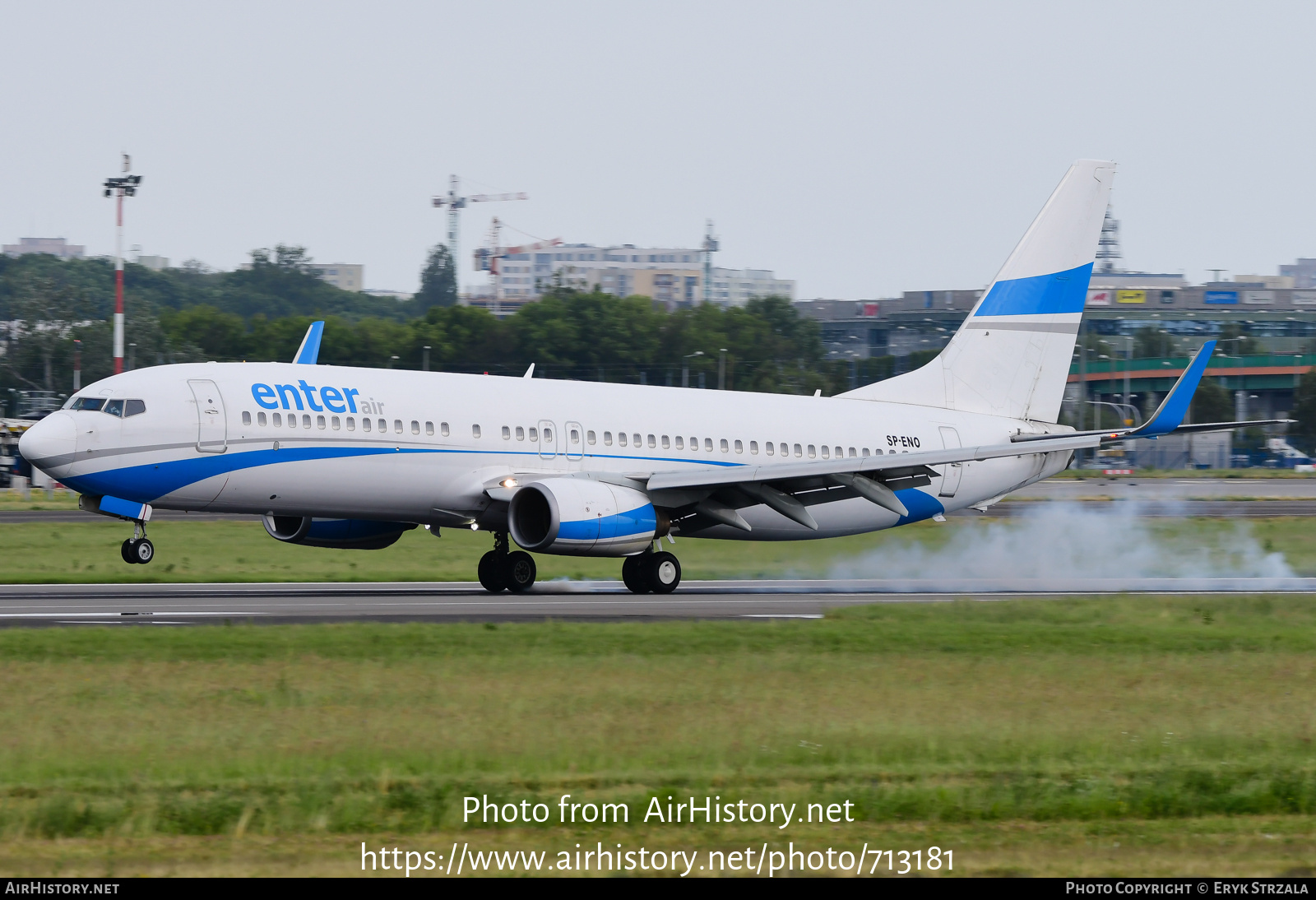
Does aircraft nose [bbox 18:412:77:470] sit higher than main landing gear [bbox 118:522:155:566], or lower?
higher

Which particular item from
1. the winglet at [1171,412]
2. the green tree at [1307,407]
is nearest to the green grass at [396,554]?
the winglet at [1171,412]

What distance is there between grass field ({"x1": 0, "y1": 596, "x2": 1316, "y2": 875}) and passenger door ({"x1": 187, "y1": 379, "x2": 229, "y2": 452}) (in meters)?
6.27

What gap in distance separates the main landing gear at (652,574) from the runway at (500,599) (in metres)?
0.26

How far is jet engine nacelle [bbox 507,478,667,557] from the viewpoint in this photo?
86.6ft

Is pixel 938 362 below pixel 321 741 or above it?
above

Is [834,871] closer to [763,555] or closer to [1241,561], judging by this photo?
[763,555]

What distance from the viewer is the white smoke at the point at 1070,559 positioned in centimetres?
3341

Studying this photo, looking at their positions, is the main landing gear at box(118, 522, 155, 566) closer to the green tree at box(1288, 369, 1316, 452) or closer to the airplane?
the airplane

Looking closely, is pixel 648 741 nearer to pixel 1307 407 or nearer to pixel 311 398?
pixel 311 398

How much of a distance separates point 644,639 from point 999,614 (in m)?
6.71

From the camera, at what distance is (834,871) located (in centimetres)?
906

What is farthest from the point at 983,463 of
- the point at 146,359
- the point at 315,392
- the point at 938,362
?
the point at 146,359

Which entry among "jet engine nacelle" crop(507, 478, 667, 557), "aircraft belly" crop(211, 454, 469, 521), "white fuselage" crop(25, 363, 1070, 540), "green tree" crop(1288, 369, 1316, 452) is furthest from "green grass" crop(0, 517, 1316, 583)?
"green tree" crop(1288, 369, 1316, 452)

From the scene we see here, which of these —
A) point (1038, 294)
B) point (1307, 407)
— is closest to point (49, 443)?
point (1038, 294)
